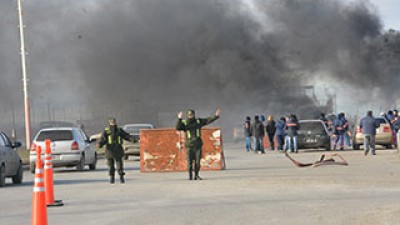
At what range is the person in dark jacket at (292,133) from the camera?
40375 millimetres

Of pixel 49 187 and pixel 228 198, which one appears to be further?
pixel 228 198

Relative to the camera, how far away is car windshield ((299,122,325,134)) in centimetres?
4291

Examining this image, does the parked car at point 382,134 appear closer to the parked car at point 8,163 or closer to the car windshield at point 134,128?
the car windshield at point 134,128

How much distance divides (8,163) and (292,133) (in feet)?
63.1

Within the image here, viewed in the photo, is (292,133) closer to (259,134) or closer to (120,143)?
Answer: (259,134)

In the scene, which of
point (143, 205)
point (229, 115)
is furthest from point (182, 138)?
point (229, 115)

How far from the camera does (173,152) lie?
28.9 m

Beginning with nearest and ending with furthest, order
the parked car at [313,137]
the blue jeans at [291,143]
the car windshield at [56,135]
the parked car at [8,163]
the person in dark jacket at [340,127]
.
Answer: the parked car at [8,163] → the car windshield at [56,135] → the blue jeans at [291,143] → the parked car at [313,137] → the person in dark jacket at [340,127]

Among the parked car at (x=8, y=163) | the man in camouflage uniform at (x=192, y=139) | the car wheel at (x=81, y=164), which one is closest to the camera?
the parked car at (x=8, y=163)

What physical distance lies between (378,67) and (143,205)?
4591 cm

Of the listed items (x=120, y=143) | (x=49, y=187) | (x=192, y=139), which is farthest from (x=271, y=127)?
(x=49, y=187)

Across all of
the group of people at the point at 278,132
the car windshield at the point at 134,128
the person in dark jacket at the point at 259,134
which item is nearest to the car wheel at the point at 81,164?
the car windshield at the point at 134,128

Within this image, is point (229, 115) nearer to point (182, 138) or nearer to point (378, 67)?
point (378, 67)

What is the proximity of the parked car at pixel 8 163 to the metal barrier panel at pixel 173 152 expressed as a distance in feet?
16.3
